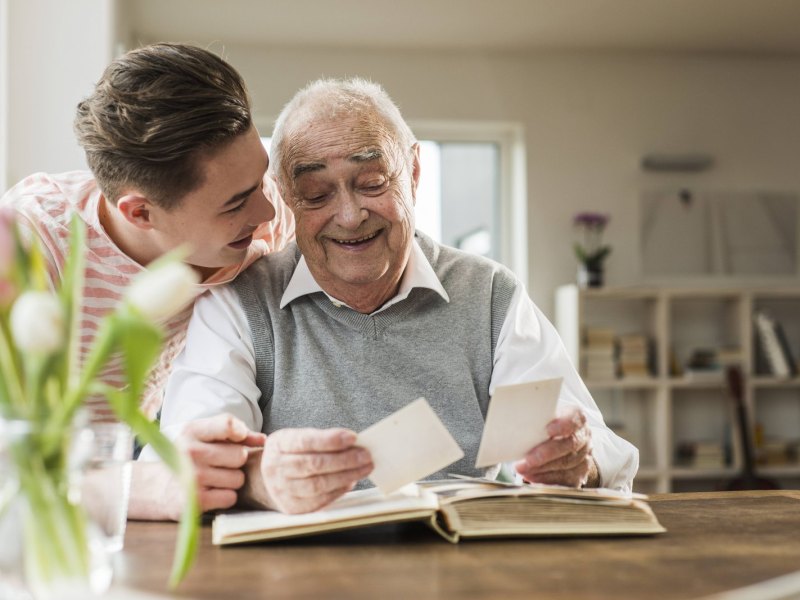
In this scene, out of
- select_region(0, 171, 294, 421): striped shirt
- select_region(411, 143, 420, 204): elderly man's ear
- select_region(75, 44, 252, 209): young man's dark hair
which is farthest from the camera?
select_region(411, 143, 420, 204): elderly man's ear

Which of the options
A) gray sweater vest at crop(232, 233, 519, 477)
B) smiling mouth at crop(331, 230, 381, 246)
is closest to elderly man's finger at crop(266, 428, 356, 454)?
gray sweater vest at crop(232, 233, 519, 477)

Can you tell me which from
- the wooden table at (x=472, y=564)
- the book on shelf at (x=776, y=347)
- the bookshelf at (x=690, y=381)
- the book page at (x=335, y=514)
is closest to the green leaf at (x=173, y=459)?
the wooden table at (x=472, y=564)

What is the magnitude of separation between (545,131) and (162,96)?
4.62m

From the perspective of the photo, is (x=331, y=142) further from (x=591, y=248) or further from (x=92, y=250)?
(x=591, y=248)

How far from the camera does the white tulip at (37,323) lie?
739mm

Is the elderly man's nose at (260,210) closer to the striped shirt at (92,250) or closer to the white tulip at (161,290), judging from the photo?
the striped shirt at (92,250)

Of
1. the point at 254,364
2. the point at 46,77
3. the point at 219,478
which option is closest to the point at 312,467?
the point at 219,478

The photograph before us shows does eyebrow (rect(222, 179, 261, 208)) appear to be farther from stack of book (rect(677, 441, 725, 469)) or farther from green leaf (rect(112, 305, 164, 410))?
stack of book (rect(677, 441, 725, 469))

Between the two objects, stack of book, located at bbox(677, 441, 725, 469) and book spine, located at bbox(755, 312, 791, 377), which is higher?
book spine, located at bbox(755, 312, 791, 377)

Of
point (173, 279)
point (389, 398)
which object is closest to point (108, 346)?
point (173, 279)

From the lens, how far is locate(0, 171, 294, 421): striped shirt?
1.70 meters

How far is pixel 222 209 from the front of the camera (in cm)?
171

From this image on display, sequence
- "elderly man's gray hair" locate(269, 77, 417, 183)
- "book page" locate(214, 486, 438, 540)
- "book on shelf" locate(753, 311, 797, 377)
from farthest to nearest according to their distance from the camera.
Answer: "book on shelf" locate(753, 311, 797, 377) → "elderly man's gray hair" locate(269, 77, 417, 183) → "book page" locate(214, 486, 438, 540)

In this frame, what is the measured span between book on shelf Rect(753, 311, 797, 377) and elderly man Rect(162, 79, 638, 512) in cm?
434
